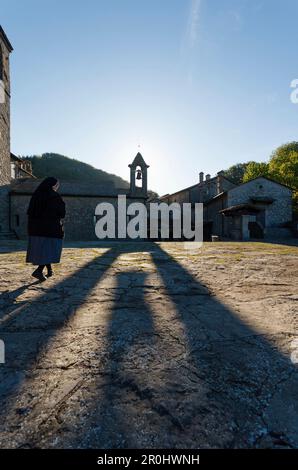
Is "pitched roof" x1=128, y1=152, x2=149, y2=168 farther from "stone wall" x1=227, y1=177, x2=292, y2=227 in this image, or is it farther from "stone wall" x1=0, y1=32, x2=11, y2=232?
"stone wall" x1=227, y1=177, x2=292, y2=227

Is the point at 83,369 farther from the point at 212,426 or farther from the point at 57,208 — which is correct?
the point at 57,208

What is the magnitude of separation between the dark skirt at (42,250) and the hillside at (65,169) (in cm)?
5111

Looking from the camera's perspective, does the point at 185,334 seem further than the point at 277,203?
No

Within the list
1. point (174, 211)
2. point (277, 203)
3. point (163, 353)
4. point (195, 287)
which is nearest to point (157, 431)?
point (163, 353)

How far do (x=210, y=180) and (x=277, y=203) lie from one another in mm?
10698

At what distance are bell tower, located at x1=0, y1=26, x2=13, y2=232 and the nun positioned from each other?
1561 cm

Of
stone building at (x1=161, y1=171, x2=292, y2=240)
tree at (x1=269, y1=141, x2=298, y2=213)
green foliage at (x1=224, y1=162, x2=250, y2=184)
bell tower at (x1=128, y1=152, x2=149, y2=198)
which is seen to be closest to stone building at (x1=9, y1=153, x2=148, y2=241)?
bell tower at (x1=128, y1=152, x2=149, y2=198)

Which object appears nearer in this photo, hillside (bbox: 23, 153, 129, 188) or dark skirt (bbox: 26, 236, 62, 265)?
dark skirt (bbox: 26, 236, 62, 265)

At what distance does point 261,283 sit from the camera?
3.36 metres

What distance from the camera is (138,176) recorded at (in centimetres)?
2119

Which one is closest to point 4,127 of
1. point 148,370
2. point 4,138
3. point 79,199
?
point 4,138

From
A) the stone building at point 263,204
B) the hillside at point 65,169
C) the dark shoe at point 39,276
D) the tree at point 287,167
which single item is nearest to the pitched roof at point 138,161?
the stone building at point 263,204

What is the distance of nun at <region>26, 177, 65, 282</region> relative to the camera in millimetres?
3799

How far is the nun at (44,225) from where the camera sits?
3.80 meters
